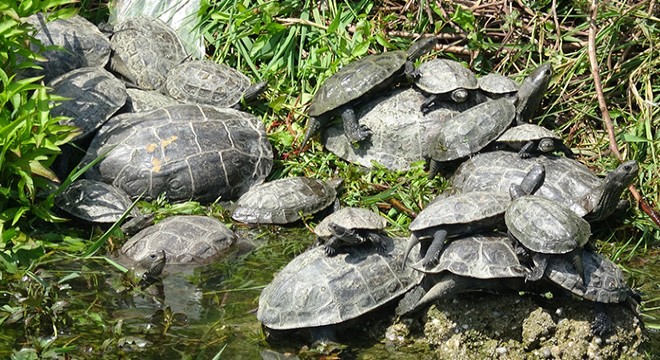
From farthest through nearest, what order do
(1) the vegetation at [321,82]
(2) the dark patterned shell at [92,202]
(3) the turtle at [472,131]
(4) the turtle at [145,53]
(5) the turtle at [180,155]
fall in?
(4) the turtle at [145,53] → (5) the turtle at [180,155] → (3) the turtle at [472,131] → (2) the dark patterned shell at [92,202] → (1) the vegetation at [321,82]

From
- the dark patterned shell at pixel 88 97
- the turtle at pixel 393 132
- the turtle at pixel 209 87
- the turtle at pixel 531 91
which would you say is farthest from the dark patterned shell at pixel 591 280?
the dark patterned shell at pixel 88 97

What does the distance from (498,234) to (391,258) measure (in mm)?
775

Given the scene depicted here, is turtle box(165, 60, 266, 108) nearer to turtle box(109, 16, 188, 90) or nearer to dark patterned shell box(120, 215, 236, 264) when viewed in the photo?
turtle box(109, 16, 188, 90)

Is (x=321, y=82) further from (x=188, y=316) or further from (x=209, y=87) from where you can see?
(x=188, y=316)

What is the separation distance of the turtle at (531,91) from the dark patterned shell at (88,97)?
383 centimetres

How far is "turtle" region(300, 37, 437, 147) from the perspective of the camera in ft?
30.5

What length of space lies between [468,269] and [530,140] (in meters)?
2.47

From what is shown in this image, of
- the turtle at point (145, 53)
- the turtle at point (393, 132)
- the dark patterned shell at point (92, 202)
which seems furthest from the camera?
the turtle at point (145, 53)

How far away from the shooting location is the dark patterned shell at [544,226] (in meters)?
6.18

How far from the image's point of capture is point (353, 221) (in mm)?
6613

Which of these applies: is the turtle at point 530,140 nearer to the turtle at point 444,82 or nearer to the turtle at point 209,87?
the turtle at point 444,82

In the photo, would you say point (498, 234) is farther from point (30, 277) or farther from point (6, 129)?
point (6, 129)

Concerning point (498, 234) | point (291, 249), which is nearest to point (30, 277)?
point (291, 249)

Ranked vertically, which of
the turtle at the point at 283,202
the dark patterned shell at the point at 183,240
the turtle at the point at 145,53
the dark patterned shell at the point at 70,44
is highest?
the dark patterned shell at the point at 70,44
